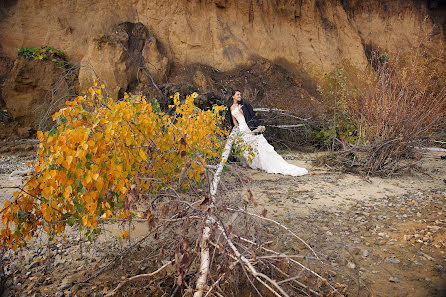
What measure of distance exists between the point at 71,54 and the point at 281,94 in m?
6.96

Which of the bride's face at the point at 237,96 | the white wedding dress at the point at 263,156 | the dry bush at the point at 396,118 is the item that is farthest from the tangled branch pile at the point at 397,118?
the bride's face at the point at 237,96

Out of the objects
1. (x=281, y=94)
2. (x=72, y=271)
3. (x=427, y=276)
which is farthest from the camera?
(x=281, y=94)

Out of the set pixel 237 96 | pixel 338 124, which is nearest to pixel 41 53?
pixel 237 96

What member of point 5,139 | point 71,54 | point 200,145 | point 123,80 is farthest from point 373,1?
point 5,139

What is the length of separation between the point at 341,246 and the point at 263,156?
3.80m

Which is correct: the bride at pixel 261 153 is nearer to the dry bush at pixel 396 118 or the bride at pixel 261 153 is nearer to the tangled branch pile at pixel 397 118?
the dry bush at pixel 396 118

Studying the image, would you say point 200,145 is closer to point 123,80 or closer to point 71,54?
point 123,80

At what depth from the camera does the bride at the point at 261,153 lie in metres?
6.18

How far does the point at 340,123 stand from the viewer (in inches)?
324

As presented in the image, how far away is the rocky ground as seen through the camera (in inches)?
92.6

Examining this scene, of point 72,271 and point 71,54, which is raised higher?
point 71,54

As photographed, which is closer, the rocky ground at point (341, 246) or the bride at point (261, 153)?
the rocky ground at point (341, 246)

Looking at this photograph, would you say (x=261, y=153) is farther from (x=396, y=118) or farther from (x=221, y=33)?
(x=221, y=33)

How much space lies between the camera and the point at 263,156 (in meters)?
6.48
